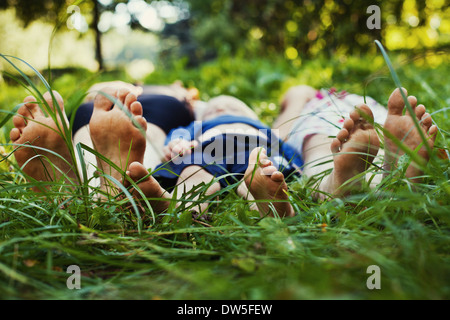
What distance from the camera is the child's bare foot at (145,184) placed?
2.96 ft

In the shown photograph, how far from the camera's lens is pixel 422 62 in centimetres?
448

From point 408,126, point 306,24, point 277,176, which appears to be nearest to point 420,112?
point 408,126

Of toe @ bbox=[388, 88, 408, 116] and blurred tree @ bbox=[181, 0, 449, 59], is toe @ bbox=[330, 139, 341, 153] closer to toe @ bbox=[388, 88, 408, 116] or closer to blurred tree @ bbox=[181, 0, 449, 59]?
toe @ bbox=[388, 88, 408, 116]

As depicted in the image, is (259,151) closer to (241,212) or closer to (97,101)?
(241,212)

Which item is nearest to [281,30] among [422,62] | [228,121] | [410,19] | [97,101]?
[410,19]

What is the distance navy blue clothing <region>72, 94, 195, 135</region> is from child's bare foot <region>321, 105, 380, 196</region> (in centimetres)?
106

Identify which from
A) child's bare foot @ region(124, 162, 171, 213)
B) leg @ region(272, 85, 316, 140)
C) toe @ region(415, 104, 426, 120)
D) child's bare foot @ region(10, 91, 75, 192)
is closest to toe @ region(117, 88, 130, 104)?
child's bare foot @ region(10, 91, 75, 192)

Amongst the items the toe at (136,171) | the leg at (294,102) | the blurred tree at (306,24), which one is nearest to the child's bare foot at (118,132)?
the toe at (136,171)

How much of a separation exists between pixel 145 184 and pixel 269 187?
33 centimetres

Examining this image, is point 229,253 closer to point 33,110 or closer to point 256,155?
point 256,155

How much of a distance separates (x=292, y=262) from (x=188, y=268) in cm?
20

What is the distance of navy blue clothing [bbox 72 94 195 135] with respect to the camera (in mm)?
1833

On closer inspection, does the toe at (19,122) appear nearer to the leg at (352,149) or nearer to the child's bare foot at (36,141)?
the child's bare foot at (36,141)
